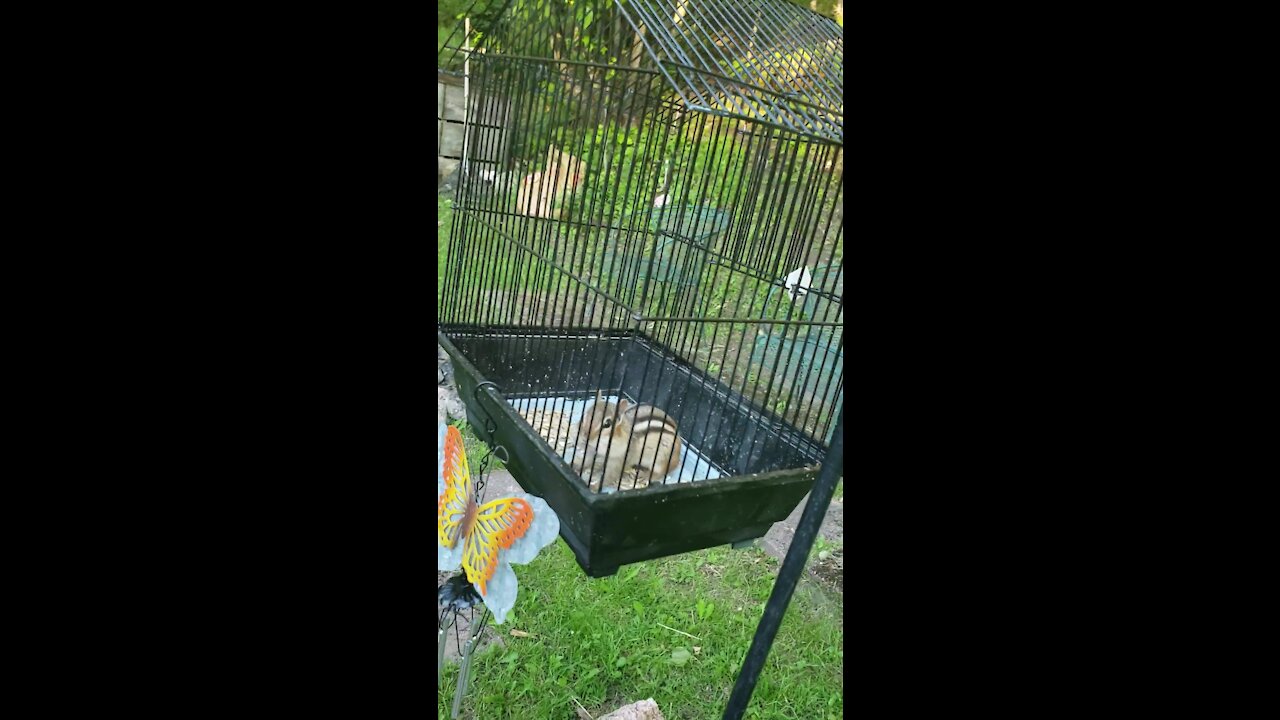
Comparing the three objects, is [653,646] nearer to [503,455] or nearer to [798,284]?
[503,455]

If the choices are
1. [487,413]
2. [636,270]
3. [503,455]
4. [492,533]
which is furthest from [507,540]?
[636,270]

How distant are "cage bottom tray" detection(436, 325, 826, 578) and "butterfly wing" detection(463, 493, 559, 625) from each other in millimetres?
186

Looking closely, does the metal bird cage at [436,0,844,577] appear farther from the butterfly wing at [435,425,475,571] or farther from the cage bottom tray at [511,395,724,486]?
the butterfly wing at [435,425,475,571]

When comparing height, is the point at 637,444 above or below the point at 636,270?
below

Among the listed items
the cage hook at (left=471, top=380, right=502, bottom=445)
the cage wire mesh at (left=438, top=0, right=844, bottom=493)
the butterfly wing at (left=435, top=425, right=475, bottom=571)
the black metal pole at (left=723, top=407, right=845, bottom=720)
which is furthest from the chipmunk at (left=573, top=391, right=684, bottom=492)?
the black metal pole at (left=723, top=407, right=845, bottom=720)

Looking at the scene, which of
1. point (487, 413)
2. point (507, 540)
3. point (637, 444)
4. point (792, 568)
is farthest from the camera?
point (637, 444)

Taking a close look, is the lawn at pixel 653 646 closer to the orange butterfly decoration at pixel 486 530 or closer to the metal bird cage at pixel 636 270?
the metal bird cage at pixel 636 270

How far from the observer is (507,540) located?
3.08 ft

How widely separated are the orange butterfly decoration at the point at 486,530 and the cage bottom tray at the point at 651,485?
0.19m

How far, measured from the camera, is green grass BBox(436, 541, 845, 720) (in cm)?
152

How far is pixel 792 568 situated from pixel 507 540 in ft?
1.17

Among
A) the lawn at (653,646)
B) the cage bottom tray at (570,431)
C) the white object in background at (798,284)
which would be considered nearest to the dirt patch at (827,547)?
the lawn at (653,646)
